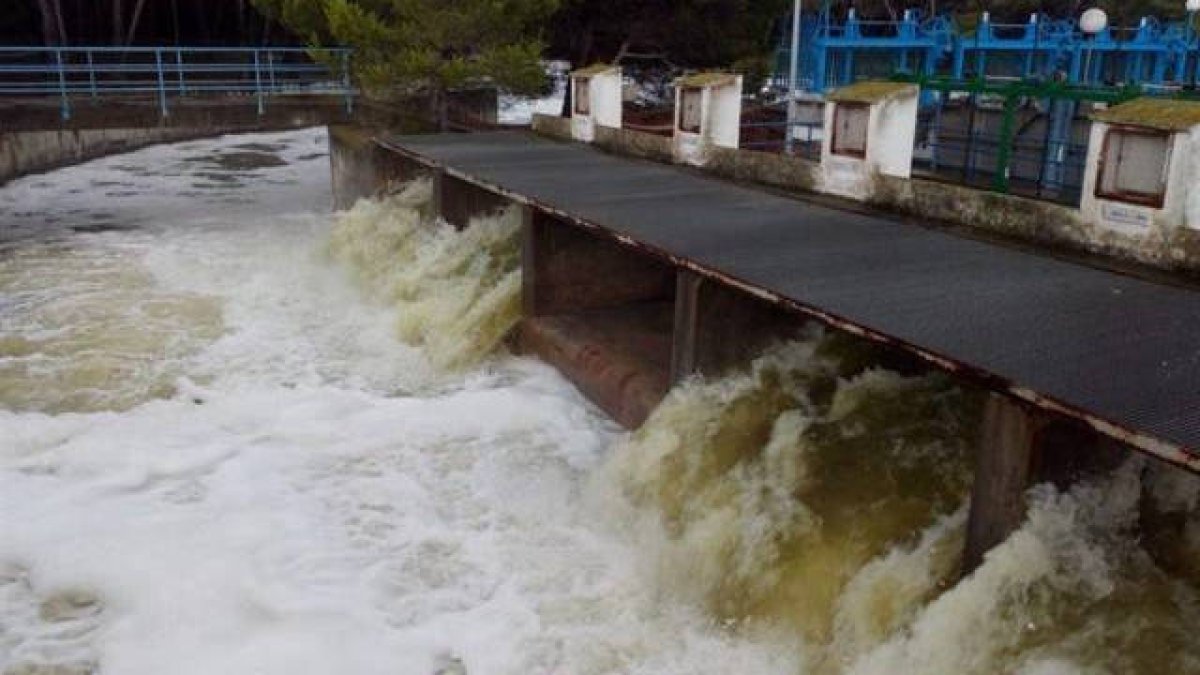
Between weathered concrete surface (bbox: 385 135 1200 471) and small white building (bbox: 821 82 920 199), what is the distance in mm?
663

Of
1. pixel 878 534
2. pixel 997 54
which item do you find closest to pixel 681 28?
pixel 997 54

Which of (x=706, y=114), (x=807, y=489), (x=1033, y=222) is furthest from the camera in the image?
(x=706, y=114)

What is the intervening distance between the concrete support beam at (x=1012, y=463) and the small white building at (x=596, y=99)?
9.36 meters

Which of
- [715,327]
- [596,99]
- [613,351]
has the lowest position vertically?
[613,351]

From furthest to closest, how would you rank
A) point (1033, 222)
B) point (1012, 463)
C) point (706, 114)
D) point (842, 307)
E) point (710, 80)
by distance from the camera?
point (706, 114) → point (710, 80) → point (1033, 222) → point (842, 307) → point (1012, 463)

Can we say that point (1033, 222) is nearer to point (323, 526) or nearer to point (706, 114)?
point (706, 114)

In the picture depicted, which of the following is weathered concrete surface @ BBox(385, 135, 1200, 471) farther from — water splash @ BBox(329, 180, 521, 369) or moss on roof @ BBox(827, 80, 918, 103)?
water splash @ BBox(329, 180, 521, 369)

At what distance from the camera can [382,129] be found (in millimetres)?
18078

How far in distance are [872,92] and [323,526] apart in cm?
587

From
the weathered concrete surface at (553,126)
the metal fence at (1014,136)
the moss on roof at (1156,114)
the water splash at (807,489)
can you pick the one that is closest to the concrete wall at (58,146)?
the weathered concrete surface at (553,126)

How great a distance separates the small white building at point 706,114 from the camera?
36.8 feet

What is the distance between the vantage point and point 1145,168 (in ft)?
21.9

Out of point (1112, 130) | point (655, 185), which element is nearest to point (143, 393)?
point (655, 185)

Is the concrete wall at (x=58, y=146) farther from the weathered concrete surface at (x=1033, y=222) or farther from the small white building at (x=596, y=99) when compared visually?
the weathered concrete surface at (x=1033, y=222)
